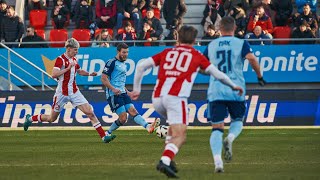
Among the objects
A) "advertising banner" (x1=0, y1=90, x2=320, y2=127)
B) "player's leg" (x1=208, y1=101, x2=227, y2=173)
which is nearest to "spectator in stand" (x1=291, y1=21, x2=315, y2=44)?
"advertising banner" (x1=0, y1=90, x2=320, y2=127)

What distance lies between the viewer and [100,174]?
13.6m

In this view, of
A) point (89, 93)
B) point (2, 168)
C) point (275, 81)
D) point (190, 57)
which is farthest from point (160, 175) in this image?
point (275, 81)

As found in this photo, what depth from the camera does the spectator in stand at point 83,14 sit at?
32.1 metres

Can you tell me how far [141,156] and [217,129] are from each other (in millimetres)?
3255

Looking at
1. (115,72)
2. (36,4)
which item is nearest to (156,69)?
(36,4)

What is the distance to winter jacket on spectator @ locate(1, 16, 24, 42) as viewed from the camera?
31.3 meters

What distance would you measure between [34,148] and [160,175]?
6.47 metres

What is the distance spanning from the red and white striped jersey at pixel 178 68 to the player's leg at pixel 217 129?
1052mm

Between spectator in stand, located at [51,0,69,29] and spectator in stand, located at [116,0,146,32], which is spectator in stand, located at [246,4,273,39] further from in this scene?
spectator in stand, located at [51,0,69,29]

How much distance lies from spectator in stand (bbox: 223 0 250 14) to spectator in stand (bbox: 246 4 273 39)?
35.9 inches

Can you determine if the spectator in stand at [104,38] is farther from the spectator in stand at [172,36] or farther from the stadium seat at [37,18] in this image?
the stadium seat at [37,18]

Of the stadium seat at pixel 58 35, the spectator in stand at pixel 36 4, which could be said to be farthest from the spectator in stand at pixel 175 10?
the spectator in stand at pixel 36 4

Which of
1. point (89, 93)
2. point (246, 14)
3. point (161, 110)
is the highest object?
point (161, 110)

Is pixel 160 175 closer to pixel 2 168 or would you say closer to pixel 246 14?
pixel 2 168
